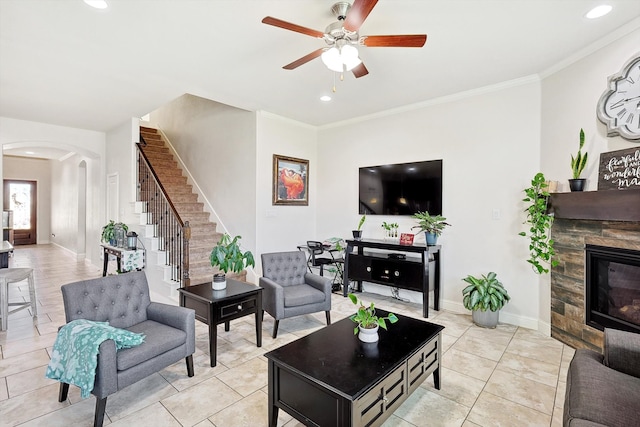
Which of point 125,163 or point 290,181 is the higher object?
point 125,163

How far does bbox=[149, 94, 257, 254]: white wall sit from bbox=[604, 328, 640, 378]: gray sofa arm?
166 inches

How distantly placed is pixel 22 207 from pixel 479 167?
14.0m

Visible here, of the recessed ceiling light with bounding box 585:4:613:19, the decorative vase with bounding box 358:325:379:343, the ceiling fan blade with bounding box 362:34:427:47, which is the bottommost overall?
the decorative vase with bounding box 358:325:379:343

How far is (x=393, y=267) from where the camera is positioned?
14.3 ft

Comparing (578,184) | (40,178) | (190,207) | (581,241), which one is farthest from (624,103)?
(40,178)

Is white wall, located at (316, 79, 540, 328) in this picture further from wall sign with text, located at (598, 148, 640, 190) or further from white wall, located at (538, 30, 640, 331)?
wall sign with text, located at (598, 148, 640, 190)

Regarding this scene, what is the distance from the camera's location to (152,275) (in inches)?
195

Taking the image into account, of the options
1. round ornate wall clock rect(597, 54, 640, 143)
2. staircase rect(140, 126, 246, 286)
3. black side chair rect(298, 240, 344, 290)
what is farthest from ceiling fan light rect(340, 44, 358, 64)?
staircase rect(140, 126, 246, 286)

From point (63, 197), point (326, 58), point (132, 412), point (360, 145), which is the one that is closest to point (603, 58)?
point (326, 58)

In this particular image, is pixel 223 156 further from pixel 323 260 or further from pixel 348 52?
pixel 348 52

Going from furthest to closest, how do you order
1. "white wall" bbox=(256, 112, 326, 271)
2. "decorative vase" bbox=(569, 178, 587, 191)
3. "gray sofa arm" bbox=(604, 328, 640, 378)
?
"white wall" bbox=(256, 112, 326, 271)
"decorative vase" bbox=(569, 178, 587, 191)
"gray sofa arm" bbox=(604, 328, 640, 378)

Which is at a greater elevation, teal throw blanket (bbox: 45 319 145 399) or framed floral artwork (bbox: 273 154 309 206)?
framed floral artwork (bbox: 273 154 309 206)

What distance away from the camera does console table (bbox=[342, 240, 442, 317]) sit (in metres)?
4.04

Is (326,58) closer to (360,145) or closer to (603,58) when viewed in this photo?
(603,58)
